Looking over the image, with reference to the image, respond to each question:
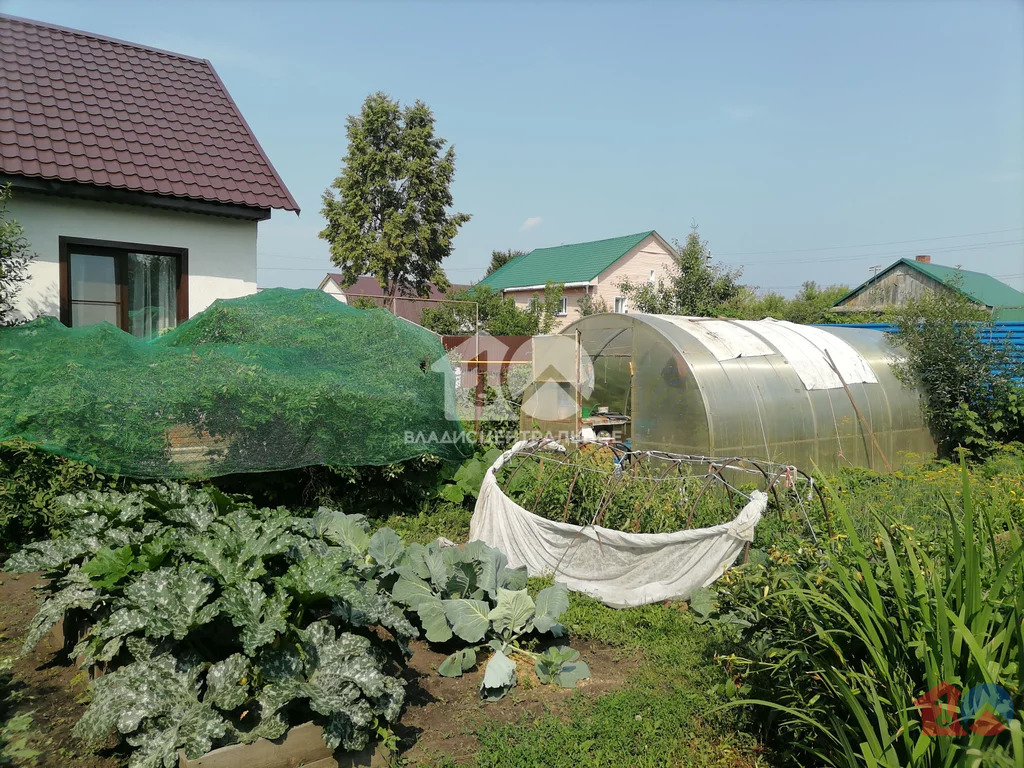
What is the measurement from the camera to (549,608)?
5.02m

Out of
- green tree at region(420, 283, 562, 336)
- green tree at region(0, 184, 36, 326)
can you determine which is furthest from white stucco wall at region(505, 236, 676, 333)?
green tree at region(0, 184, 36, 326)

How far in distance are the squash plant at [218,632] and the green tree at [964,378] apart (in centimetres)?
1077

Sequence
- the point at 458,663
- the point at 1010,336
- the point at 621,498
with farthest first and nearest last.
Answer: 1. the point at 1010,336
2. the point at 621,498
3. the point at 458,663

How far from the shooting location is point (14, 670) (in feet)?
13.7

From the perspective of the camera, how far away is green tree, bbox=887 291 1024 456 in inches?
447

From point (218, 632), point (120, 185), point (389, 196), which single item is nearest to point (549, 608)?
point (218, 632)

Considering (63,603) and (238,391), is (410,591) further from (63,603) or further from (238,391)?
(238,391)

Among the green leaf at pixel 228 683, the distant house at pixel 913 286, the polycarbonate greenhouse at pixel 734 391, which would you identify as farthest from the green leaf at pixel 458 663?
the distant house at pixel 913 286

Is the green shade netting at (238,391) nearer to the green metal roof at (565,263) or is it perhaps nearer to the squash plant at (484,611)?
the squash plant at (484,611)

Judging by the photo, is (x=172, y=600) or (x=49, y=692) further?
(x=49, y=692)

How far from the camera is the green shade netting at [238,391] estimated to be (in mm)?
5348

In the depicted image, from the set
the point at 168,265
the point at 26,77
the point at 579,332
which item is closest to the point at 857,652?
the point at 579,332

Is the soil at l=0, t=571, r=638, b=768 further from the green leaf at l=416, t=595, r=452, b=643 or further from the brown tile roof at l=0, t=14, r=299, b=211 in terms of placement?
the brown tile roof at l=0, t=14, r=299, b=211

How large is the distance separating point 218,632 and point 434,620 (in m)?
1.68
